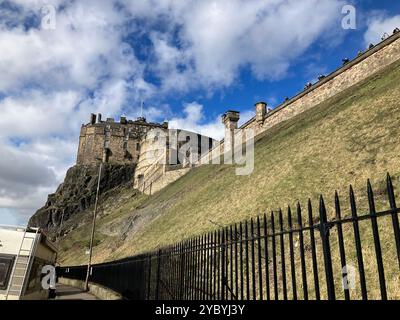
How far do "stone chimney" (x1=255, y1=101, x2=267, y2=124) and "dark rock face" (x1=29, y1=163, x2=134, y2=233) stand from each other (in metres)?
54.3

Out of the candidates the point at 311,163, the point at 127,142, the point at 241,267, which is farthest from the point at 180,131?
the point at 241,267

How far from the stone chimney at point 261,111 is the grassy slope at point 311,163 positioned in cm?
324

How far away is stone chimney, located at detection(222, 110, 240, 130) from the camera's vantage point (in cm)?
4266

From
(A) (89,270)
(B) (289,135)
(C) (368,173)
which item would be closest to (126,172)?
(A) (89,270)

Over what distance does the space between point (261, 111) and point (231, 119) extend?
6705mm

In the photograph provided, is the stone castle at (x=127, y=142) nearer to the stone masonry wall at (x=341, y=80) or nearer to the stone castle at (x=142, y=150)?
the stone castle at (x=142, y=150)

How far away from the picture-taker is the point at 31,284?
Answer: 1063 cm

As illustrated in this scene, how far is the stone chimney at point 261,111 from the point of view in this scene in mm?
36438

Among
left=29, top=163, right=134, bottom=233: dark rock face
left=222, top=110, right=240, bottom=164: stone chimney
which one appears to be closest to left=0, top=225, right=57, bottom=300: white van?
left=222, top=110, right=240, bottom=164: stone chimney

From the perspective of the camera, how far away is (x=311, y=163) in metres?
18.4

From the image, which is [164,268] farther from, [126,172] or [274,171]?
[126,172]

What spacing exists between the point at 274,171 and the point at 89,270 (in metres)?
17.3

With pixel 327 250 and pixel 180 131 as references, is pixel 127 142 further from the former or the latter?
pixel 327 250

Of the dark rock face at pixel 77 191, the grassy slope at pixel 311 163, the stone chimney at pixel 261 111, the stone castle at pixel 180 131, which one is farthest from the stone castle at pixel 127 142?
the grassy slope at pixel 311 163
